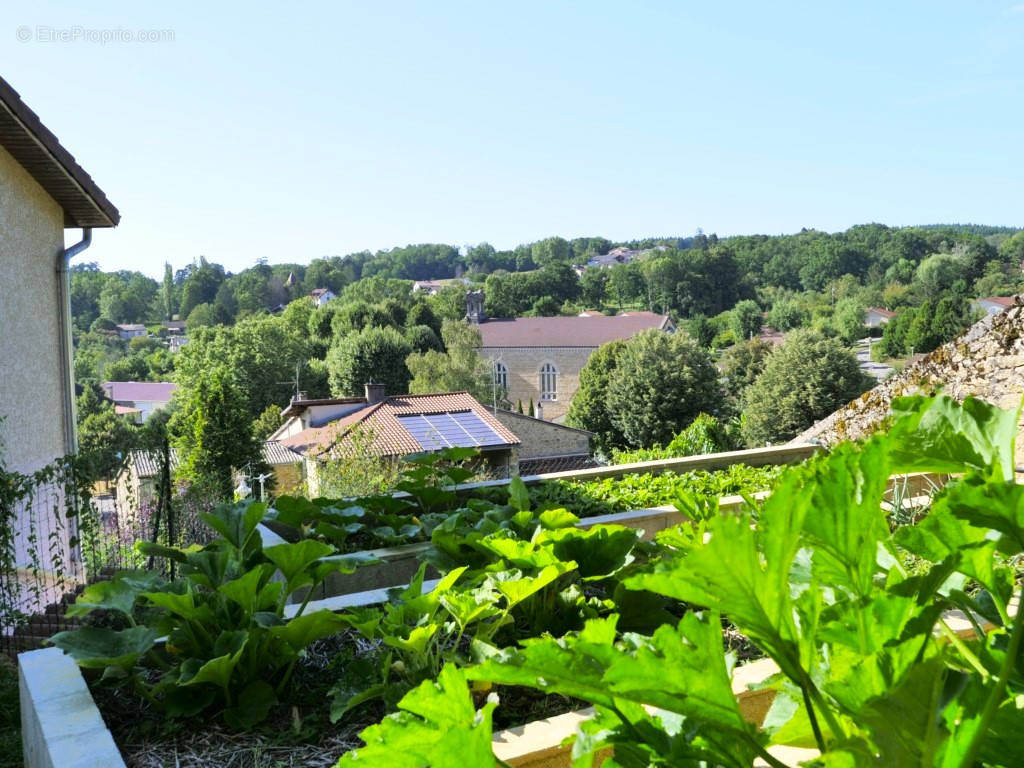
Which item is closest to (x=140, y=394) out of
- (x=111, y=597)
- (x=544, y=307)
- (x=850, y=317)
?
(x=544, y=307)

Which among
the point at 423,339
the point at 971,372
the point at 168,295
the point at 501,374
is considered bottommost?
the point at 501,374

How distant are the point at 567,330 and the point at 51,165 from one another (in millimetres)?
53960

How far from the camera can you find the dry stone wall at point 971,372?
18.8 ft

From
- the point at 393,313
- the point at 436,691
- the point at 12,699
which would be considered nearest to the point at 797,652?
the point at 436,691

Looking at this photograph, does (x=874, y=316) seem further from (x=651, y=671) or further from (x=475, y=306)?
(x=651, y=671)

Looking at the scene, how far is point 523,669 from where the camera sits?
0.55m

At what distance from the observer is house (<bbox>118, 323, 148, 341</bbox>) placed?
3314 inches

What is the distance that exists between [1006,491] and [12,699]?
13.7ft

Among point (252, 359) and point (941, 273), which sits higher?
point (941, 273)

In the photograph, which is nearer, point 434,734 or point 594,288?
point 434,734

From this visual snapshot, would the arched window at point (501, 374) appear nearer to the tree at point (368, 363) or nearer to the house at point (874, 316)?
the tree at point (368, 363)

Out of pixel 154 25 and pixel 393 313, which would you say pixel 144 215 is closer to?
pixel 393 313

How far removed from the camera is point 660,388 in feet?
123

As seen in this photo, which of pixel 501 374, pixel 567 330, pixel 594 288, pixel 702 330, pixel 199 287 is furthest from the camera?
pixel 594 288
